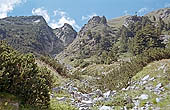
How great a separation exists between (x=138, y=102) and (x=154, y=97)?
39.7 inches

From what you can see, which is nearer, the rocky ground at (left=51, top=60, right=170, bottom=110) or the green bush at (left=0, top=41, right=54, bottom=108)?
the green bush at (left=0, top=41, right=54, bottom=108)

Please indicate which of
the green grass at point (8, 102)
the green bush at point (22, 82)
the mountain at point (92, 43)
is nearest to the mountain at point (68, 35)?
the mountain at point (92, 43)

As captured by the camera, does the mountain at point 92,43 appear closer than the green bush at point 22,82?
No

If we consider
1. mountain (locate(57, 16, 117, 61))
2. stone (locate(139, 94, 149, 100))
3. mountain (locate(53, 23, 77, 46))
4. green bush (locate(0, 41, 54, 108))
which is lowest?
stone (locate(139, 94, 149, 100))

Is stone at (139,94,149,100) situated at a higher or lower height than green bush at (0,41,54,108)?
lower

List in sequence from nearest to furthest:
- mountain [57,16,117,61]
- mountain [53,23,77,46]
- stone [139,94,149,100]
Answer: stone [139,94,149,100] < mountain [57,16,117,61] < mountain [53,23,77,46]

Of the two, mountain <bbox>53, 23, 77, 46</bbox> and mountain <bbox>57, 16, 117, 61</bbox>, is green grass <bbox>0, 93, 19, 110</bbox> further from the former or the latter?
mountain <bbox>53, 23, 77, 46</bbox>

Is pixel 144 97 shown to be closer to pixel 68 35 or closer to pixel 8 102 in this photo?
pixel 8 102

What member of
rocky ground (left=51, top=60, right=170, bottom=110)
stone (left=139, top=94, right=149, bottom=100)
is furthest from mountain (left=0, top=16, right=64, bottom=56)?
stone (left=139, top=94, right=149, bottom=100)

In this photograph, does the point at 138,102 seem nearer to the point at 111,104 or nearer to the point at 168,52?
the point at 111,104

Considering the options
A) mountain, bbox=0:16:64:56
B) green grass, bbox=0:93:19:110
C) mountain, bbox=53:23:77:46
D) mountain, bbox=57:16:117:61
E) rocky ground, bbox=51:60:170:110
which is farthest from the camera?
mountain, bbox=53:23:77:46

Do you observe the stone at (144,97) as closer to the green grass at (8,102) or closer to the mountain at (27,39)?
the green grass at (8,102)

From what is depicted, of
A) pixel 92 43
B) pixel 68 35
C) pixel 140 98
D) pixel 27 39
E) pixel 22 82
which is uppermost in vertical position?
pixel 68 35

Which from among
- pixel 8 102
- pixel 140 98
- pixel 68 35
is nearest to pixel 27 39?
pixel 68 35
